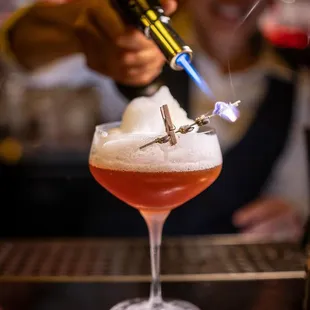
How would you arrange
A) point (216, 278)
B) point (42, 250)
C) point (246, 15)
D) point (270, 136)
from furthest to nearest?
point (270, 136)
point (246, 15)
point (42, 250)
point (216, 278)

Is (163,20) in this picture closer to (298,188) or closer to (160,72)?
(160,72)

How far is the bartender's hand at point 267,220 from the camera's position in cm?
129

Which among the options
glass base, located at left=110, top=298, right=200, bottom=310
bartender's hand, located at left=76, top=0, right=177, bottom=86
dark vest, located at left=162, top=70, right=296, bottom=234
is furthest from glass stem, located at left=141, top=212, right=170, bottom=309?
dark vest, located at left=162, top=70, right=296, bottom=234

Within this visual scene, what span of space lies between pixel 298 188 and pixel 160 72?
491 millimetres

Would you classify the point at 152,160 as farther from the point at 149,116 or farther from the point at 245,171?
the point at 245,171

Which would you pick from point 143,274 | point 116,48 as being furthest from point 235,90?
point 143,274

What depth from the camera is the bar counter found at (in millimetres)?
777

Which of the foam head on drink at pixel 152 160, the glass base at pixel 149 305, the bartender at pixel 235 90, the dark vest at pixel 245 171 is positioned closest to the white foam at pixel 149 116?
the foam head on drink at pixel 152 160

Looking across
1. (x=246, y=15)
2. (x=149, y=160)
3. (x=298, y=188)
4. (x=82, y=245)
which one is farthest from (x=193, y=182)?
(x=298, y=188)

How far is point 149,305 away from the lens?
2.49ft

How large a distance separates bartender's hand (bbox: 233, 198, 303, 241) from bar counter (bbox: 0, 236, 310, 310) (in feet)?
0.80

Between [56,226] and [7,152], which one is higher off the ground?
[7,152]

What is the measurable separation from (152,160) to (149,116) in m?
0.08

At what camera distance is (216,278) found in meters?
0.86
